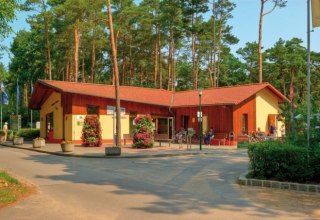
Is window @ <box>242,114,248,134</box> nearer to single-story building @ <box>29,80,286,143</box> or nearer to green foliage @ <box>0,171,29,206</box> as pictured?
single-story building @ <box>29,80,286,143</box>

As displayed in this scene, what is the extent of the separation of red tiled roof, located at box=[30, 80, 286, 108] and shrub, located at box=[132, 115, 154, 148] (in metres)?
7.14

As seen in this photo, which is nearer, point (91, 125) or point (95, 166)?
point (95, 166)

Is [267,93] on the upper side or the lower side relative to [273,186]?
upper

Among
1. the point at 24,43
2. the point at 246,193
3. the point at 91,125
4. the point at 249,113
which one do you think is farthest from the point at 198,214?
the point at 24,43

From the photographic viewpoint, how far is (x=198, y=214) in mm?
8227

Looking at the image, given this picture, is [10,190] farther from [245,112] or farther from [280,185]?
[245,112]

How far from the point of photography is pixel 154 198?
10.0m

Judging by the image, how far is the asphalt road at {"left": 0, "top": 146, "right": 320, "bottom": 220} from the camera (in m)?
8.23

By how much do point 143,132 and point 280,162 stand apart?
1684 centimetres

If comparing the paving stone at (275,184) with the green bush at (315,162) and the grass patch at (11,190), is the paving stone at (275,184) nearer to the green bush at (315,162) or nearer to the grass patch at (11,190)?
the green bush at (315,162)

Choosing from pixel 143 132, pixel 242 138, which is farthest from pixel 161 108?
pixel 143 132

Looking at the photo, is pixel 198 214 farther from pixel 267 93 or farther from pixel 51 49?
pixel 51 49

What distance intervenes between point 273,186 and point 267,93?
82.8 feet

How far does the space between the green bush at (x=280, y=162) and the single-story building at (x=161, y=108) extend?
19731mm
